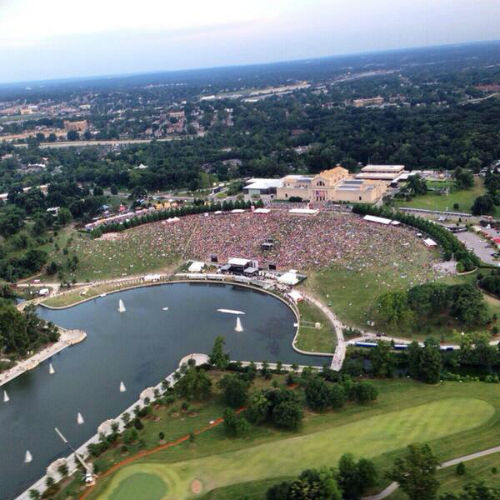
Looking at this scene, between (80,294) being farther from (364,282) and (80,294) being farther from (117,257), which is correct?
(364,282)

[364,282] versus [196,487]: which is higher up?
[364,282]

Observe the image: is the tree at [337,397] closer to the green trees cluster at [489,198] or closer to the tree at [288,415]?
the tree at [288,415]

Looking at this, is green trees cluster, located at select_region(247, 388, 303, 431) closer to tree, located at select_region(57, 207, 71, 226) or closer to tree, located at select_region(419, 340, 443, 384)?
tree, located at select_region(419, 340, 443, 384)

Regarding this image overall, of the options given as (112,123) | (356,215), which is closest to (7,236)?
(356,215)

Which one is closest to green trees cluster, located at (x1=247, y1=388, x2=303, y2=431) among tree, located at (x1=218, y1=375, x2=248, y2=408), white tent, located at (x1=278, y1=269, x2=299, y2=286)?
tree, located at (x1=218, y1=375, x2=248, y2=408)

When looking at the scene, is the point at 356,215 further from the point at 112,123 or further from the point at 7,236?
the point at 112,123

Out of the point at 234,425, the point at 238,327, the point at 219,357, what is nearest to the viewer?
the point at 234,425

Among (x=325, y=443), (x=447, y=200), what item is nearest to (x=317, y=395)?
(x=325, y=443)
